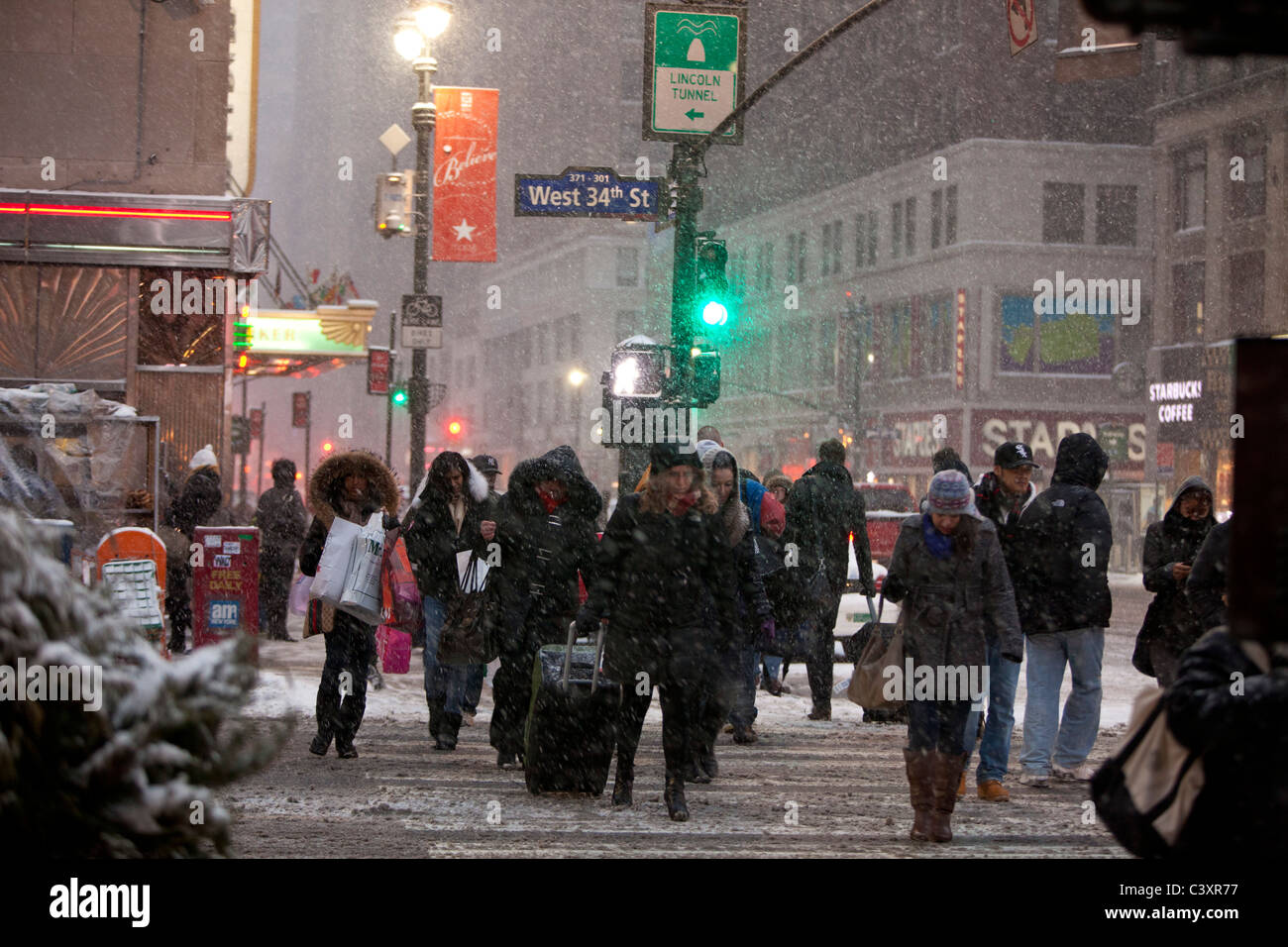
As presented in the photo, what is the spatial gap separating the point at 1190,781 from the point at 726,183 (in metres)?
75.7

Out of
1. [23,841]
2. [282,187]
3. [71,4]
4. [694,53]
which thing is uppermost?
[282,187]

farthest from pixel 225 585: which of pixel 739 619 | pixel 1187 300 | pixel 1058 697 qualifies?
pixel 1187 300

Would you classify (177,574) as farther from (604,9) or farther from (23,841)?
(604,9)

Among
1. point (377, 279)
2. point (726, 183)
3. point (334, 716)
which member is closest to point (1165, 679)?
point (334, 716)

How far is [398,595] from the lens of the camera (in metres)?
10.3

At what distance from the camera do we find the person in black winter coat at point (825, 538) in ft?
38.1

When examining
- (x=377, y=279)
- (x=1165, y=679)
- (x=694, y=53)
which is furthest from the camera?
(x=377, y=279)

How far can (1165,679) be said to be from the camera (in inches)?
350

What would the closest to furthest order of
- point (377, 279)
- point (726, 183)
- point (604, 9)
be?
point (726, 183)
point (604, 9)
point (377, 279)

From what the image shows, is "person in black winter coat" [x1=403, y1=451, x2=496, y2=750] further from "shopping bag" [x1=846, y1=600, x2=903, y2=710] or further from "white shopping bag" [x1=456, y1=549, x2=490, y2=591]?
"shopping bag" [x1=846, y1=600, x2=903, y2=710]

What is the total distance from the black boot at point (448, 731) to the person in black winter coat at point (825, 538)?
3002mm

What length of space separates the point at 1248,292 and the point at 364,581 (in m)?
38.0

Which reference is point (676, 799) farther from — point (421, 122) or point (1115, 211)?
point (1115, 211)

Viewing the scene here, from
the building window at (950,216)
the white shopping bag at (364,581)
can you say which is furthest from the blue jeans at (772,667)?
the building window at (950,216)
